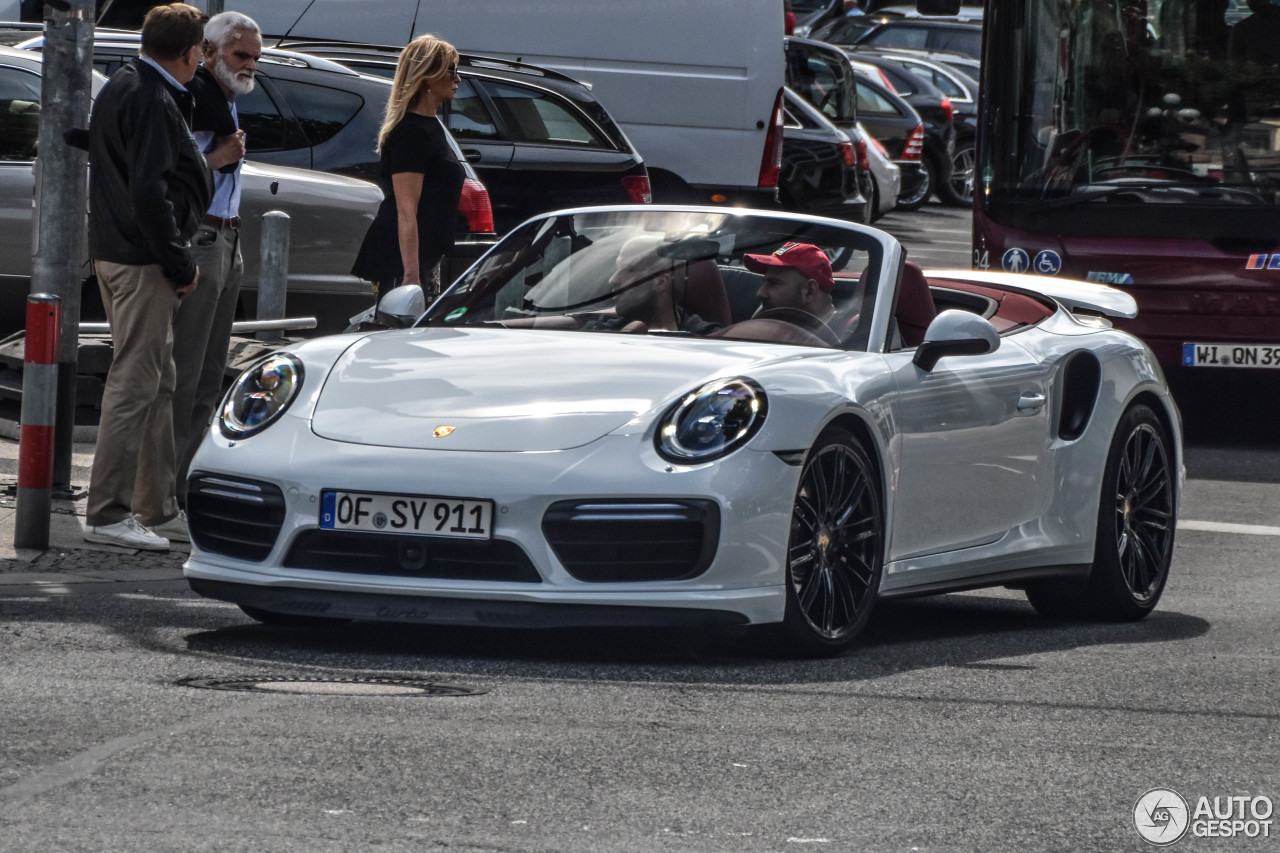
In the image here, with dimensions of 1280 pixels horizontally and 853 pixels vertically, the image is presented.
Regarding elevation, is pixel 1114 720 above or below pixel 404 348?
below

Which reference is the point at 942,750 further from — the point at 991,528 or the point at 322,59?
the point at 322,59

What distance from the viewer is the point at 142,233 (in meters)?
7.48

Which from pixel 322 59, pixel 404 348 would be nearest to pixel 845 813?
pixel 404 348

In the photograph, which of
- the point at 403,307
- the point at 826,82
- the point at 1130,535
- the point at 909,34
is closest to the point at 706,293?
the point at 403,307

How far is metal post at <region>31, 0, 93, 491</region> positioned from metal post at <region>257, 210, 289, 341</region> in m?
2.89

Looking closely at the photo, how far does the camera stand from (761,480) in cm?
584

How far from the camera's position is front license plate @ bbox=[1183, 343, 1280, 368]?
12.6m

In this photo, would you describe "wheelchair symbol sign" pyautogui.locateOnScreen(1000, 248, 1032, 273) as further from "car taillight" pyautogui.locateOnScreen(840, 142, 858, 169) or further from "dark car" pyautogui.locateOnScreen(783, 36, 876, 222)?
"dark car" pyautogui.locateOnScreen(783, 36, 876, 222)

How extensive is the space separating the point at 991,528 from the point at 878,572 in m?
0.74

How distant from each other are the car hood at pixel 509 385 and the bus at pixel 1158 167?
6.66 m

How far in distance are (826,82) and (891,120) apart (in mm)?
3854

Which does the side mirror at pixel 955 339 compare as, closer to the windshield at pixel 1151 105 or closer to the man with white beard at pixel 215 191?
the man with white beard at pixel 215 191

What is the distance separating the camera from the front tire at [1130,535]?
756 centimetres

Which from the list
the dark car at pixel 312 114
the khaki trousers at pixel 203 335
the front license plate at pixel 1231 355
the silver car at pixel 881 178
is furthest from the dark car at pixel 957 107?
the khaki trousers at pixel 203 335
